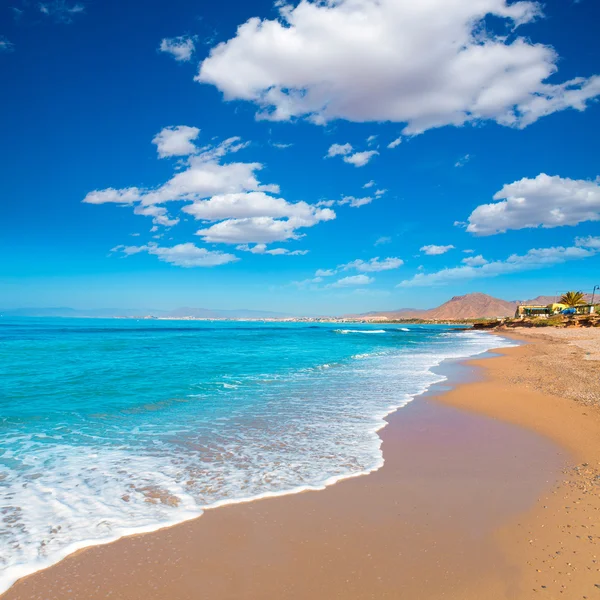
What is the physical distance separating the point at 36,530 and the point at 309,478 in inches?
146

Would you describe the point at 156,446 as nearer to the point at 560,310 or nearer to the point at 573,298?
the point at 560,310

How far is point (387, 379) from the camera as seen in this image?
17.7 meters

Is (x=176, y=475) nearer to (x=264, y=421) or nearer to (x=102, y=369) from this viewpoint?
(x=264, y=421)

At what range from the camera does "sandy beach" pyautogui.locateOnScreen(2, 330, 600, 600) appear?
3.70m

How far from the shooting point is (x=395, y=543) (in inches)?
174

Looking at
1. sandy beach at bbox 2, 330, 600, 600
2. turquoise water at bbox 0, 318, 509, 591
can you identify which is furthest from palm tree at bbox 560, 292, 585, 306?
sandy beach at bbox 2, 330, 600, 600

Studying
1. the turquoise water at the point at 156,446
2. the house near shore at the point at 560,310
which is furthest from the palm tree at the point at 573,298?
the turquoise water at the point at 156,446

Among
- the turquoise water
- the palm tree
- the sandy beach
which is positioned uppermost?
the palm tree

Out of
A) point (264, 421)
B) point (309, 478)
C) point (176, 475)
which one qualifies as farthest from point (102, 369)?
point (309, 478)

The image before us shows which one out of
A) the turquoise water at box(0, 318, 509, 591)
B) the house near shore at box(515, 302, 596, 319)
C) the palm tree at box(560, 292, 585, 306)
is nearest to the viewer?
the turquoise water at box(0, 318, 509, 591)

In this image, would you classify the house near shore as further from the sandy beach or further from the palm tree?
the sandy beach

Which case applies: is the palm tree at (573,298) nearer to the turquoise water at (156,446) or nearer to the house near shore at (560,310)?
the house near shore at (560,310)

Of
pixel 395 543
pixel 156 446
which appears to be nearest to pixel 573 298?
pixel 156 446

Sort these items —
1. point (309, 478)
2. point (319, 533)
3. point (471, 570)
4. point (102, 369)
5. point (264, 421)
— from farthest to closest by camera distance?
point (102, 369) → point (264, 421) → point (309, 478) → point (319, 533) → point (471, 570)
